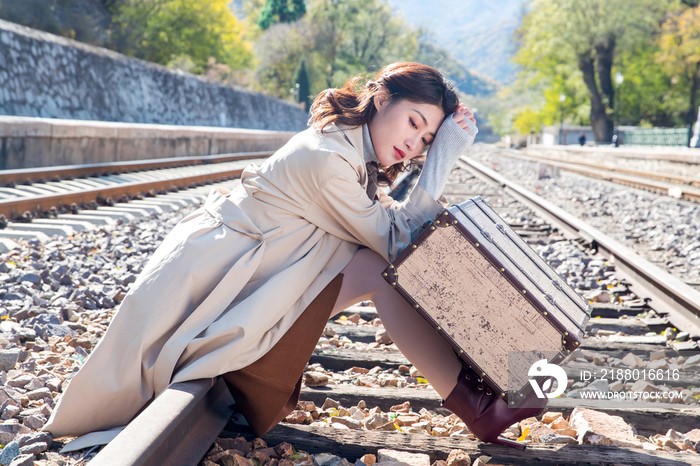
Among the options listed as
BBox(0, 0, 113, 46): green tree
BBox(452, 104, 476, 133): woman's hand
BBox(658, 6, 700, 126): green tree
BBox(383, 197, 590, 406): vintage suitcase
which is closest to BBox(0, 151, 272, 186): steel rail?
BBox(452, 104, 476, 133): woman's hand

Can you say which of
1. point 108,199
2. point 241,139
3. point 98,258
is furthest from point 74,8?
point 98,258


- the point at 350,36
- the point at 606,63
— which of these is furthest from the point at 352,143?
the point at 350,36

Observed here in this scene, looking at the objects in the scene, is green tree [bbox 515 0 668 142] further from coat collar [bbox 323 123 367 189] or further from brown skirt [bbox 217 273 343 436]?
brown skirt [bbox 217 273 343 436]

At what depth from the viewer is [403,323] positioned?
211 cm

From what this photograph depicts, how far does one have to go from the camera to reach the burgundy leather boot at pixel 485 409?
1.90 metres

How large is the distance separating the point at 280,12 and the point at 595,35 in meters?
33.5

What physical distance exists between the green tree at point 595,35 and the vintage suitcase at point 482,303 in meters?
41.4

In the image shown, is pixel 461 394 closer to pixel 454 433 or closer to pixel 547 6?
pixel 454 433

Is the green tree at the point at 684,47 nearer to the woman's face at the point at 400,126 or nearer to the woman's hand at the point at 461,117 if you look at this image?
the woman's hand at the point at 461,117

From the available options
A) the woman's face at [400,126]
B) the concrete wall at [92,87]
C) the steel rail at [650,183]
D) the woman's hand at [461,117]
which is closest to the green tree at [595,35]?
the steel rail at [650,183]

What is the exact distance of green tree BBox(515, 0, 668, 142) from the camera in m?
37.3

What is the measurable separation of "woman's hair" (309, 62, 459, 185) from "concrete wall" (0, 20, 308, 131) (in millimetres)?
11537

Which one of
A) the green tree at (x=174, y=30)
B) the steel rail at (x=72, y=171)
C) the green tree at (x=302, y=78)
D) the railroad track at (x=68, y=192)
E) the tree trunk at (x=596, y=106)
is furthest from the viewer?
the green tree at (x=302, y=78)

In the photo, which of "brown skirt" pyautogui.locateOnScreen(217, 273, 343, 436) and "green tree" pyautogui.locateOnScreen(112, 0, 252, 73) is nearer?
"brown skirt" pyautogui.locateOnScreen(217, 273, 343, 436)
